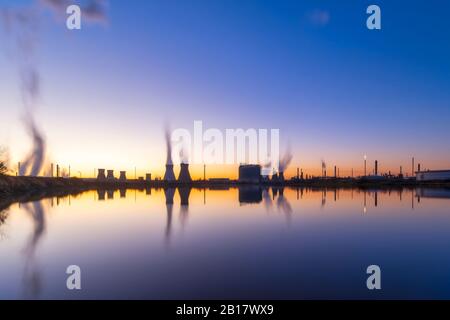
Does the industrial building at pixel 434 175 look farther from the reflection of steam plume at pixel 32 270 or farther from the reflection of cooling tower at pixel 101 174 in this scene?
the reflection of cooling tower at pixel 101 174

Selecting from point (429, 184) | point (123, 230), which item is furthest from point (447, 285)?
point (429, 184)

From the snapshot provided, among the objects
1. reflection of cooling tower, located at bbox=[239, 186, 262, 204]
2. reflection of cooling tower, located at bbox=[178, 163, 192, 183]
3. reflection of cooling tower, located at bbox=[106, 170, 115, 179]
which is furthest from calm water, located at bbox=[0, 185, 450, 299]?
reflection of cooling tower, located at bbox=[178, 163, 192, 183]

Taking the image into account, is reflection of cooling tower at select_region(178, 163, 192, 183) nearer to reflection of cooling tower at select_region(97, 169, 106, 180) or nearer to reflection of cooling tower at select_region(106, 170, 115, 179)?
reflection of cooling tower at select_region(106, 170, 115, 179)

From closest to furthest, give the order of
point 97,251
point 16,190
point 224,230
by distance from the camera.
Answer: point 97,251 → point 224,230 → point 16,190

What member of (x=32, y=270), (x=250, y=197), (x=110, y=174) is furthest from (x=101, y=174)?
(x=32, y=270)

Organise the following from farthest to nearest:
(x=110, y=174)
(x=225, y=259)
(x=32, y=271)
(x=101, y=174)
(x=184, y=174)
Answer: (x=184, y=174) < (x=110, y=174) < (x=101, y=174) < (x=225, y=259) < (x=32, y=271)

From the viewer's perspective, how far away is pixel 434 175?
94938 millimetres

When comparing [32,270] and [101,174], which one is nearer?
[32,270]

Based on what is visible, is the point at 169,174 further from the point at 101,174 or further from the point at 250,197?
the point at 250,197

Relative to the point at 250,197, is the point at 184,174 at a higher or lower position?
lower

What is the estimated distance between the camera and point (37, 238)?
45.5 ft

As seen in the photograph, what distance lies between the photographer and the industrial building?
90.5 m
